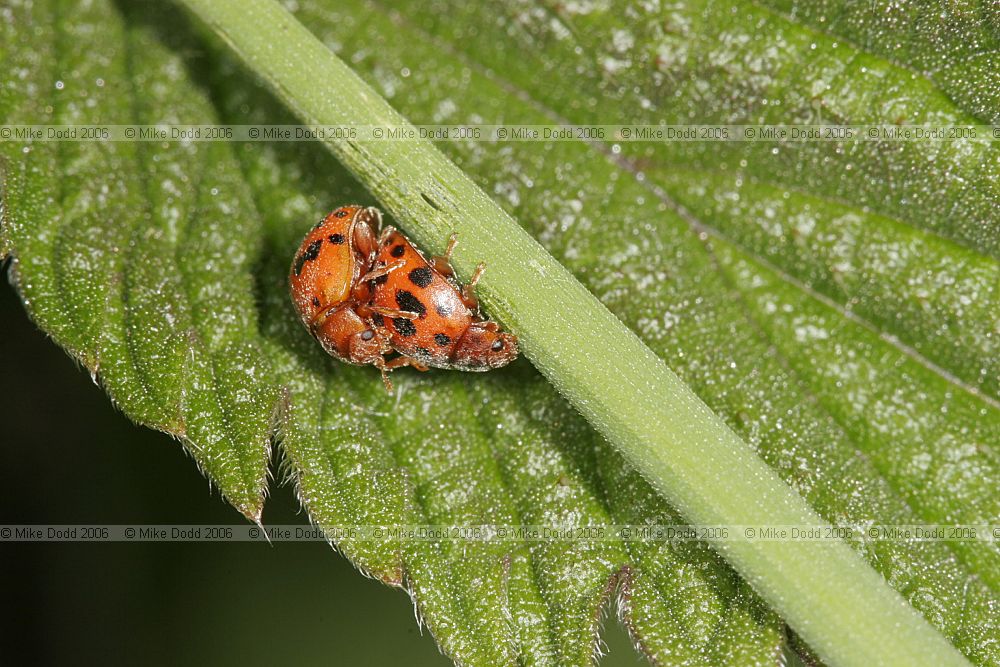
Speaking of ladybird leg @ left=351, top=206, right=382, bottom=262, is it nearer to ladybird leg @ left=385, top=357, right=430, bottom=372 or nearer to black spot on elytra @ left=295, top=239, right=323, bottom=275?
black spot on elytra @ left=295, top=239, right=323, bottom=275

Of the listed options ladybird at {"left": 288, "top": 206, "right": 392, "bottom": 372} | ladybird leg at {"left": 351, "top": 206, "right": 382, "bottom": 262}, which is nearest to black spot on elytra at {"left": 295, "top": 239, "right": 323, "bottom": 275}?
ladybird at {"left": 288, "top": 206, "right": 392, "bottom": 372}

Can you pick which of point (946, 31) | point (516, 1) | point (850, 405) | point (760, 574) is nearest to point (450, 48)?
point (516, 1)

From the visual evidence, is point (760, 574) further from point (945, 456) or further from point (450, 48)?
point (450, 48)

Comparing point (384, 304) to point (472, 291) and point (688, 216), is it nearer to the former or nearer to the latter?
point (472, 291)

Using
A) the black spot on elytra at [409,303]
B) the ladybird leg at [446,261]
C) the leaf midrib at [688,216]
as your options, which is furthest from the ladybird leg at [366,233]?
the leaf midrib at [688,216]

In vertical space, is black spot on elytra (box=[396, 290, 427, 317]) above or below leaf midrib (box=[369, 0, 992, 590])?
below

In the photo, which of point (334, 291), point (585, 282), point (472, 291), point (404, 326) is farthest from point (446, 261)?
point (585, 282)
